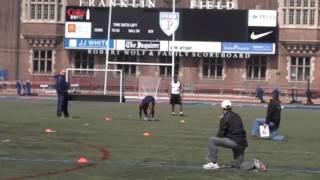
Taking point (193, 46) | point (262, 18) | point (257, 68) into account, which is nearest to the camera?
point (262, 18)

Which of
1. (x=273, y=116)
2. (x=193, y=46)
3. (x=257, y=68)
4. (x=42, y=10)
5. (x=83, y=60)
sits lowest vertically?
(x=273, y=116)

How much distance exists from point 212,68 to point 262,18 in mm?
5428

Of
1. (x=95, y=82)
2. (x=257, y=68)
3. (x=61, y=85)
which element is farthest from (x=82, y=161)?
(x=257, y=68)

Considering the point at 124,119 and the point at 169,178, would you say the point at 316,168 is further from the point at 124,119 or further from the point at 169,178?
the point at 124,119

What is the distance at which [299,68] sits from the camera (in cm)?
5253

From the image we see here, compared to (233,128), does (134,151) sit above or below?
below

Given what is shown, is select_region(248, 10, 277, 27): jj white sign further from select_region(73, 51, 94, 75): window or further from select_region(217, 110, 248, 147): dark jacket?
select_region(217, 110, 248, 147): dark jacket

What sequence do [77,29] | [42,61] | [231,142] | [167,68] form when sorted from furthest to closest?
[42,61]
[167,68]
[77,29]
[231,142]

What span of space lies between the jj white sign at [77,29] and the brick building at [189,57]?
4.96ft

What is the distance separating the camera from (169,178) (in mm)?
11711

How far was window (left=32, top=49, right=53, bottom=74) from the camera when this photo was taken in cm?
5456

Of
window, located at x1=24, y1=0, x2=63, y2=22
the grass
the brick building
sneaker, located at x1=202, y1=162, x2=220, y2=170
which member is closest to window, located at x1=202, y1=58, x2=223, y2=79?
the brick building

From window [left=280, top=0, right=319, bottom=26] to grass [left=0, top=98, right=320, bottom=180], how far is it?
1125 inches

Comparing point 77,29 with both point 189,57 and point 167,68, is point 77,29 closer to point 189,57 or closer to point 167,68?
point 167,68
